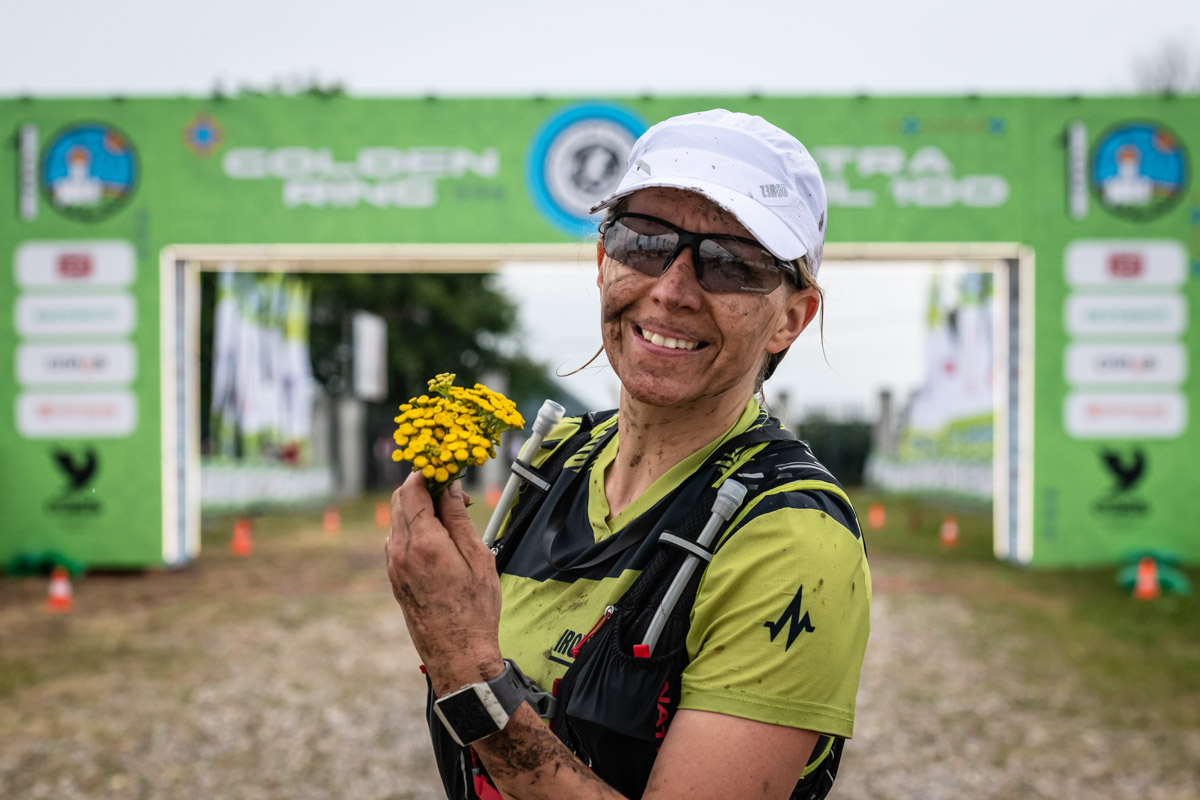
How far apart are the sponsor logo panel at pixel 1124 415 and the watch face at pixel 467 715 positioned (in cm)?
1022

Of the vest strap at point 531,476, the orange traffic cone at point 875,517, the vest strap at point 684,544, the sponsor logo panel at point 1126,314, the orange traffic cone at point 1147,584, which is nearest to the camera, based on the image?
the vest strap at point 684,544

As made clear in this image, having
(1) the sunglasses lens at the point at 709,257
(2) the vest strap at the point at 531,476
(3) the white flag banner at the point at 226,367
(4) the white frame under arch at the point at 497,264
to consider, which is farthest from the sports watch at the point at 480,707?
(3) the white flag banner at the point at 226,367

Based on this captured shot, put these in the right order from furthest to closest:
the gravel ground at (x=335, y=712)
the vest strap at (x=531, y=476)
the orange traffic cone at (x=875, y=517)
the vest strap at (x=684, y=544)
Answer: the orange traffic cone at (x=875, y=517) → the gravel ground at (x=335, y=712) → the vest strap at (x=531, y=476) → the vest strap at (x=684, y=544)

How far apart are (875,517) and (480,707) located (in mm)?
16585

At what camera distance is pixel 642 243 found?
1.53 meters

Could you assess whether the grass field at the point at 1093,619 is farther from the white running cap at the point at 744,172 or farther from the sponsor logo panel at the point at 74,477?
the sponsor logo panel at the point at 74,477

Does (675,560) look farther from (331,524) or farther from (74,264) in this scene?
(331,524)

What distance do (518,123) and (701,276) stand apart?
30.0ft

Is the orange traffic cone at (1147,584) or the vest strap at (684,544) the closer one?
the vest strap at (684,544)

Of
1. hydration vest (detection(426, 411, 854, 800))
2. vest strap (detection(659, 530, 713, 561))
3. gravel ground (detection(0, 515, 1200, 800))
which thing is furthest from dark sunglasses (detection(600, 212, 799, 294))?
gravel ground (detection(0, 515, 1200, 800))

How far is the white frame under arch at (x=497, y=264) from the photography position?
33.0 feet

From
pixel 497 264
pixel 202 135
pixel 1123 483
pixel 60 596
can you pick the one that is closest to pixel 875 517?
pixel 1123 483

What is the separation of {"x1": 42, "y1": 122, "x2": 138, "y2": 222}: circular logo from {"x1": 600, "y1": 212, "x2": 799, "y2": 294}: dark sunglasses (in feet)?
33.4

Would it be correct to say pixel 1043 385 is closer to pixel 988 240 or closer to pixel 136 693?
pixel 988 240
